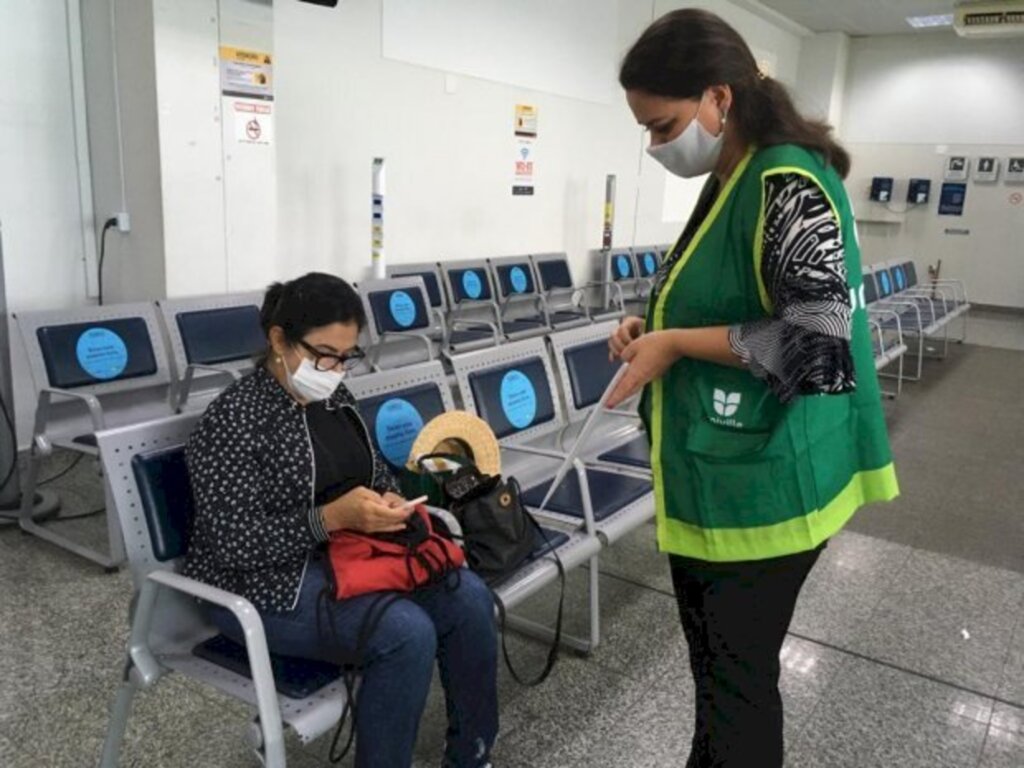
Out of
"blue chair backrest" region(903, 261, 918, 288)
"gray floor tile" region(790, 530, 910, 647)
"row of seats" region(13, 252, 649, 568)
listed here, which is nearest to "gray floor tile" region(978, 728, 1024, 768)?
"gray floor tile" region(790, 530, 910, 647)

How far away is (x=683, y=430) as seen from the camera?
3.81ft

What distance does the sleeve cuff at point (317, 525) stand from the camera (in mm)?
1552

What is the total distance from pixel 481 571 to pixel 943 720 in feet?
4.32

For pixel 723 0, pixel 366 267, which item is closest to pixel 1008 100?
pixel 723 0

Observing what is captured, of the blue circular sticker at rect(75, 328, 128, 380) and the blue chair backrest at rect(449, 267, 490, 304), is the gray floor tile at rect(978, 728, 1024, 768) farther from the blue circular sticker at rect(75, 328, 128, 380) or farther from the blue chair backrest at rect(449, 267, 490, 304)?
the blue chair backrest at rect(449, 267, 490, 304)

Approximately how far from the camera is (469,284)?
527 cm

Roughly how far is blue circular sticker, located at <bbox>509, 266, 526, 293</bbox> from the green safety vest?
14.5ft

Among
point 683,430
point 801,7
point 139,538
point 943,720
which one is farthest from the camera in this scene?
point 801,7

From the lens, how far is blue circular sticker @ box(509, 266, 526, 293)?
5574 millimetres

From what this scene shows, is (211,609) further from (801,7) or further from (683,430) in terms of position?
(801,7)

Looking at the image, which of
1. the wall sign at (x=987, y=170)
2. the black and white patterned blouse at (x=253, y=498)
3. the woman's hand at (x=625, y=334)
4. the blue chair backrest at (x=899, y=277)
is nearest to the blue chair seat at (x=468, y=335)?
the black and white patterned blouse at (x=253, y=498)

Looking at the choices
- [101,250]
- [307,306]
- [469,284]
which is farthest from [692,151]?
[469,284]

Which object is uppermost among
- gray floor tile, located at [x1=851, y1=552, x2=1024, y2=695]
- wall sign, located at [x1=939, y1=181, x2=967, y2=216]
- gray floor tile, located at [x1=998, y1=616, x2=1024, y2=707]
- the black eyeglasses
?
wall sign, located at [x1=939, y1=181, x2=967, y2=216]

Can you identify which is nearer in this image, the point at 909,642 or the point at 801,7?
the point at 909,642
